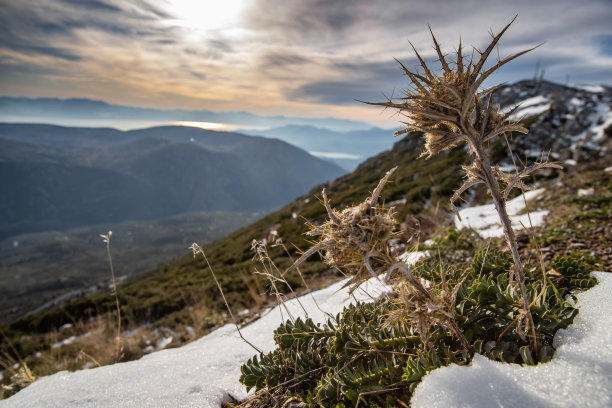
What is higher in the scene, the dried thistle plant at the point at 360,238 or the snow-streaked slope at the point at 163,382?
the dried thistle plant at the point at 360,238

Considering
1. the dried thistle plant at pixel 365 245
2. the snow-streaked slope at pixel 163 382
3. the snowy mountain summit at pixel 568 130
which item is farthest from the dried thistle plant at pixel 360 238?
the snowy mountain summit at pixel 568 130

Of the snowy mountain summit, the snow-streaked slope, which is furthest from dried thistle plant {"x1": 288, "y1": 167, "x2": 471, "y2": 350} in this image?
the snowy mountain summit

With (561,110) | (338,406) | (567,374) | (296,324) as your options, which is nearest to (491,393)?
(567,374)

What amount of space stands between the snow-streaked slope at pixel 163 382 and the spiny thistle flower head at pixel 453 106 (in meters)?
1.53

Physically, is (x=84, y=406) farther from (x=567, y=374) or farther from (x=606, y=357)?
(x=606, y=357)

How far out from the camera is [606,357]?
1.65 m

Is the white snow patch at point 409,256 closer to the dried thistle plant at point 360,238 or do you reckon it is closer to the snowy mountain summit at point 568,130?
the dried thistle plant at point 360,238

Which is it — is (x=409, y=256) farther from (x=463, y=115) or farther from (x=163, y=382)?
(x=163, y=382)

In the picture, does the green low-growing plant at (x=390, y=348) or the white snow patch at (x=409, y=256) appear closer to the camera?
the white snow patch at (x=409, y=256)

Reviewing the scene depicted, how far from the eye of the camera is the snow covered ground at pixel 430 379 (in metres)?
1.56

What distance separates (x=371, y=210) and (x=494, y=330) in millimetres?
1462

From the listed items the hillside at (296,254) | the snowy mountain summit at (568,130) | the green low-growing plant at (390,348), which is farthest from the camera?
the snowy mountain summit at (568,130)

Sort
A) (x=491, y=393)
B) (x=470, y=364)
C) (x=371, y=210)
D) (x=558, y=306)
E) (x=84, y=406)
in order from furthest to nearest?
(x=84, y=406), (x=558, y=306), (x=470, y=364), (x=491, y=393), (x=371, y=210)

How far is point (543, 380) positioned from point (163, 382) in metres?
3.27
